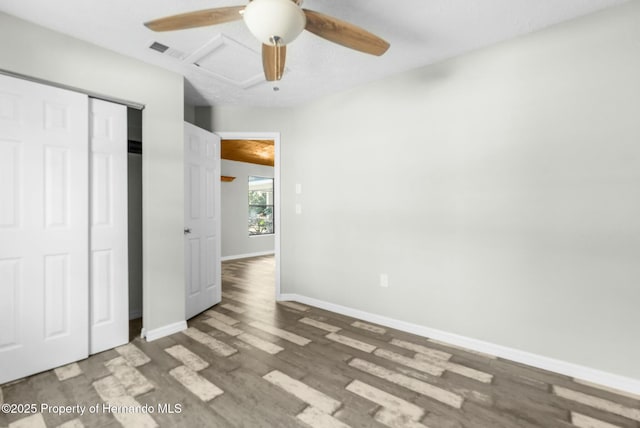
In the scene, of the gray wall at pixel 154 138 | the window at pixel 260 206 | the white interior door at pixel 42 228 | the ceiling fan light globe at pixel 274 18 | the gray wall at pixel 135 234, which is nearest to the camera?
the ceiling fan light globe at pixel 274 18

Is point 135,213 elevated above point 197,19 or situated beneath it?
situated beneath

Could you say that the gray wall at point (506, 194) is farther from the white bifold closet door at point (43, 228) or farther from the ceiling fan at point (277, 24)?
the white bifold closet door at point (43, 228)

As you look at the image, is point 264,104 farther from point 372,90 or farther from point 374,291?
point 374,291

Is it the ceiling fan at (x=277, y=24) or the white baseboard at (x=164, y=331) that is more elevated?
the ceiling fan at (x=277, y=24)

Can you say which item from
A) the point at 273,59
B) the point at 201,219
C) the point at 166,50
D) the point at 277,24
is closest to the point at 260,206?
the point at 201,219

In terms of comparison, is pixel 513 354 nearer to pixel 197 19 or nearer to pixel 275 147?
pixel 197 19

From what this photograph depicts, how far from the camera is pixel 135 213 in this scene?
3.31 metres

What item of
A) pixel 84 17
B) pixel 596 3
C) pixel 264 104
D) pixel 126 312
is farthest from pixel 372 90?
pixel 126 312

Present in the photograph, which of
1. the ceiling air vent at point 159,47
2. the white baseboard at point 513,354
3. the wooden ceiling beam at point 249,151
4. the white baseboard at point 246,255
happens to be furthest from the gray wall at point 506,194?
the white baseboard at point 246,255

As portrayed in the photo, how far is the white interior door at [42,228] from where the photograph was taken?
2.04 meters

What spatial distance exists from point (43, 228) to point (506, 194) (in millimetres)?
3575

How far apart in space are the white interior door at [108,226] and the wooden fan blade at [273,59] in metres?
1.55

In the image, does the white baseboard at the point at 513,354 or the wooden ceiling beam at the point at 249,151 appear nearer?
the white baseboard at the point at 513,354

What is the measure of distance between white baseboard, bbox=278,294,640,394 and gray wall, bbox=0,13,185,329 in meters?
1.87
